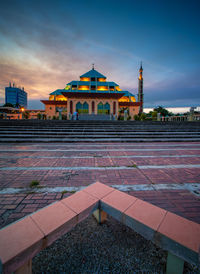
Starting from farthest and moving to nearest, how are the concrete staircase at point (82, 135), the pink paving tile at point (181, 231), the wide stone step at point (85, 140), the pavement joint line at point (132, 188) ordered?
the concrete staircase at point (82, 135), the wide stone step at point (85, 140), the pavement joint line at point (132, 188), the pink paving tile at point (181, 231)

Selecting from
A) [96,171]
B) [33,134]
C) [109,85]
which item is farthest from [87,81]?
[96,171]

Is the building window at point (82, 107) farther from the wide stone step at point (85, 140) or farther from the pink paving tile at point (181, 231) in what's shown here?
the pink paving tile at point (181, 231)

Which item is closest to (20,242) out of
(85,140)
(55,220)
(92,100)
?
(55,220)

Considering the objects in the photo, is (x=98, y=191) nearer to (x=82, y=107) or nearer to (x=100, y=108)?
(x=82, y=107)

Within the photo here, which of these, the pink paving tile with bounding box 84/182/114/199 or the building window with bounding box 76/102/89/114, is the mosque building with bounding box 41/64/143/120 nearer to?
the building window with bounding box 76/102/89/114

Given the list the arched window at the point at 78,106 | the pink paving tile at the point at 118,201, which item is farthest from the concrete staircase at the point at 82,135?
the arched window at the point at 78,106

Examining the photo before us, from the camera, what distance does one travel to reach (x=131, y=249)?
164 centimetres

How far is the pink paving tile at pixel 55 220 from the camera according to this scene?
138 cm

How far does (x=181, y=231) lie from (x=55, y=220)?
142 cm

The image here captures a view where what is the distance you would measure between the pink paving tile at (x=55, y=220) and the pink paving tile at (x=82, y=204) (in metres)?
0.07

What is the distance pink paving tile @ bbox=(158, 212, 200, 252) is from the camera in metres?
1.26

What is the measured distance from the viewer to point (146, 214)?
5.39 ft

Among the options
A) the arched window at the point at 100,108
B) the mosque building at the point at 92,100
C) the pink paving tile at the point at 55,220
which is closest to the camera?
the pink paving tile at the point at 55,220

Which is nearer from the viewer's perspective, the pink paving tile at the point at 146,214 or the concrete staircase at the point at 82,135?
the pink paving tile at the point at 146,214
